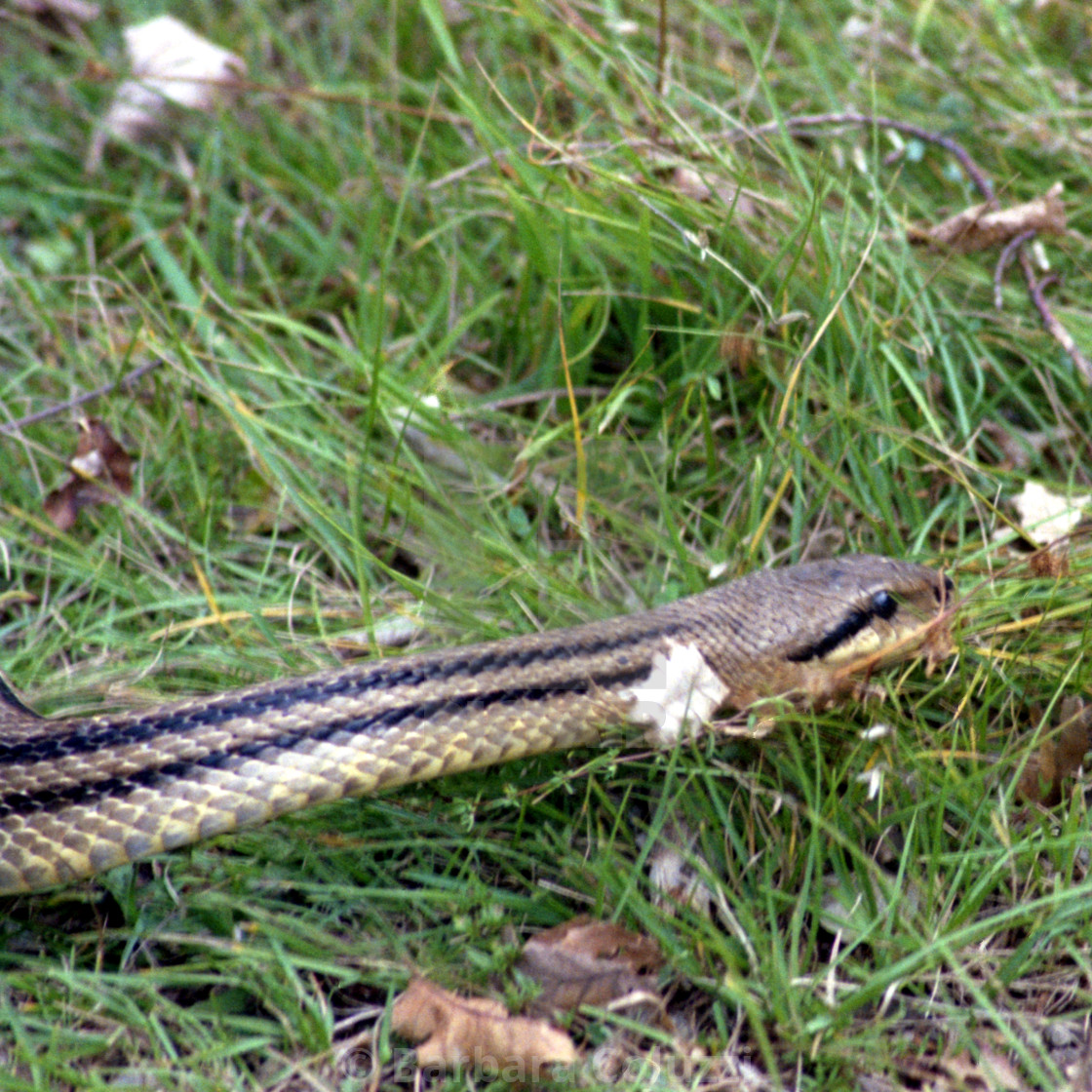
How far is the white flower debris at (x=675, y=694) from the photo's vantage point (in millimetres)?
3234

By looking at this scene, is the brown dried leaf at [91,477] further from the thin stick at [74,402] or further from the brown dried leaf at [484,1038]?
the brown dried leaf at [484,1038]

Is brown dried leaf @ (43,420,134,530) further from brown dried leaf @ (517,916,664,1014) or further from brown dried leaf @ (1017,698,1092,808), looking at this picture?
brown dried leaf @ (1017,698,1092,808)

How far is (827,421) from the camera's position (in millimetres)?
3984

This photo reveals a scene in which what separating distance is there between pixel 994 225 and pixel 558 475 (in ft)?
6.25

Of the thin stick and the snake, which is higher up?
the thin stick

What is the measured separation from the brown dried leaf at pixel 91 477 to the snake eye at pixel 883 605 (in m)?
2.76

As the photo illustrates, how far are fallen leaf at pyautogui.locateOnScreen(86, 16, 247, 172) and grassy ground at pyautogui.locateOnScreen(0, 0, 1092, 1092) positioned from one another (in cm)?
13

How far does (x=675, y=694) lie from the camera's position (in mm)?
3285

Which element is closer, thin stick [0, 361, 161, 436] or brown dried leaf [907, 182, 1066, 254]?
brown dried leaf [907, 182, 1066, 254]

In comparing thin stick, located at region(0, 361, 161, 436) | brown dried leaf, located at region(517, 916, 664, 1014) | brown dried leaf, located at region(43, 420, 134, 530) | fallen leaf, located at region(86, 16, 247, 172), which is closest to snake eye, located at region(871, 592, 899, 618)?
brown dried leaf, located at region(517, 916, 664, 1014)

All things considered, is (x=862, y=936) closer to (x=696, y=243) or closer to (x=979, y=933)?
(x=979, y=933)

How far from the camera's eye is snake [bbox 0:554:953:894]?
2988mm

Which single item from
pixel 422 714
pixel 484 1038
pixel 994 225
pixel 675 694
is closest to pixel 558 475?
pixel 675 694

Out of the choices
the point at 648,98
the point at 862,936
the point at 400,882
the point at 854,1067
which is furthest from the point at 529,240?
the point at 854,1067
